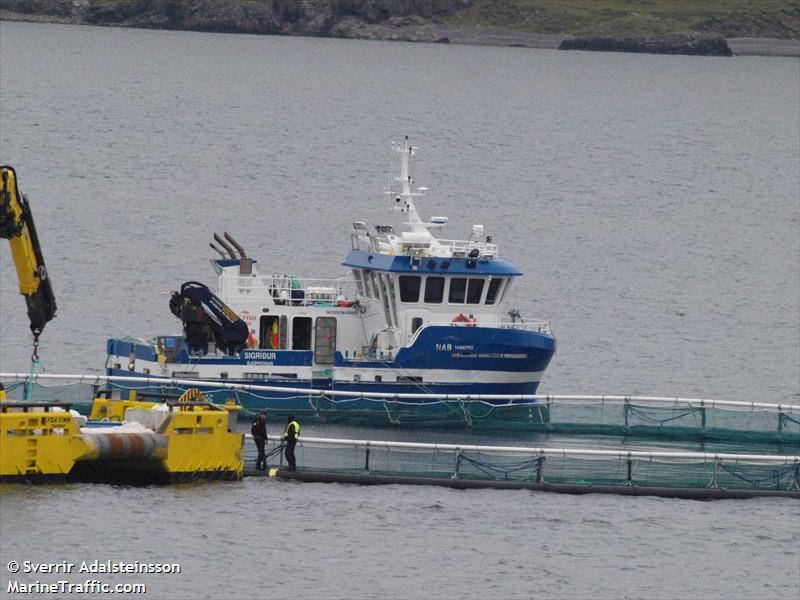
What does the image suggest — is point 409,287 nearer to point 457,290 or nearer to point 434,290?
point 434,290

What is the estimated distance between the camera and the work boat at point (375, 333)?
5459cm

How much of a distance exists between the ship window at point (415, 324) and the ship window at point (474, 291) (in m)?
1.35

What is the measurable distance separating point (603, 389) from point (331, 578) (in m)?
28.1

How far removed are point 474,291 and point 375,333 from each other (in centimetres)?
277

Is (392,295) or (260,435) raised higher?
(392,295)

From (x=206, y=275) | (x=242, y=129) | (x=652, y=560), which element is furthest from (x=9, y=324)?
(x=242, y=129)

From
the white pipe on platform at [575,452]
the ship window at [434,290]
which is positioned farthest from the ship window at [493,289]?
the white pipe on platform at [575,452]

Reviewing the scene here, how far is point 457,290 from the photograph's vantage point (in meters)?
55.8

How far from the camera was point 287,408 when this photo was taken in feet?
→ 175

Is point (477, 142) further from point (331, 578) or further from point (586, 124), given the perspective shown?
point (331, 578)

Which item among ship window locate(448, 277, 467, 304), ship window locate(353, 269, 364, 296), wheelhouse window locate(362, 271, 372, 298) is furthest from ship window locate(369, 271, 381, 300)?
ship window locate(448, 277, 467, 304)

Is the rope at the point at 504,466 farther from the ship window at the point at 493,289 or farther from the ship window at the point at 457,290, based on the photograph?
the ship window at the point at 493,289

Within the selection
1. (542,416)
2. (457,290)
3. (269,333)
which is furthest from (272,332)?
(542,416)

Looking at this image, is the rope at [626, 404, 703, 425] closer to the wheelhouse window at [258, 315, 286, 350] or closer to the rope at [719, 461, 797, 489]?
the rope at [719, 461, 797, 489]
